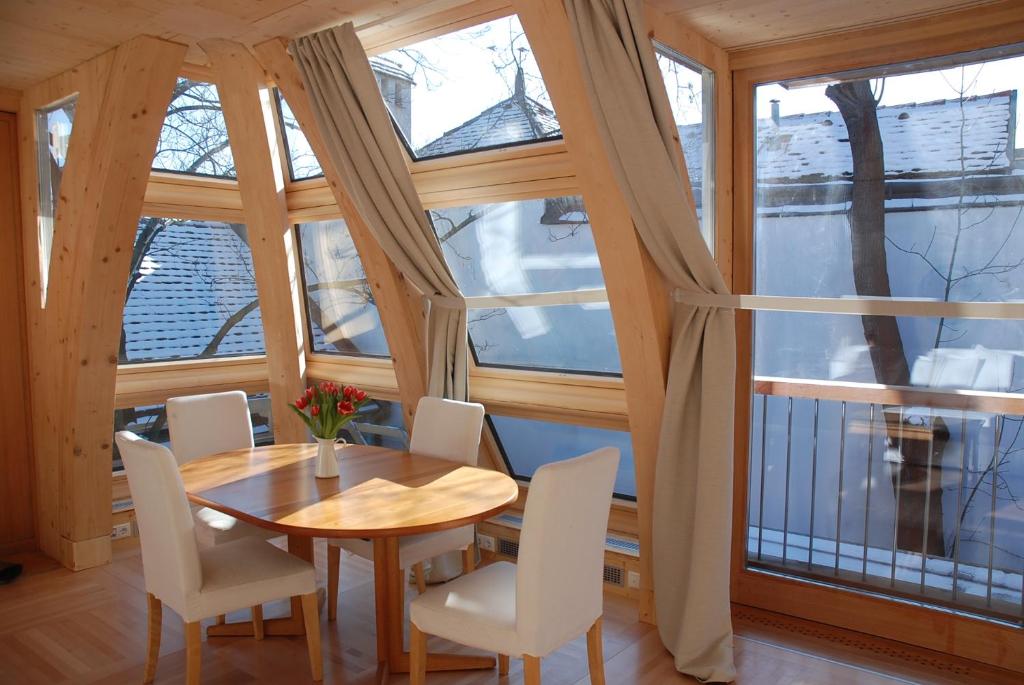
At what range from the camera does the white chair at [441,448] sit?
349 cm

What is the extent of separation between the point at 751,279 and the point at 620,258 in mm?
785

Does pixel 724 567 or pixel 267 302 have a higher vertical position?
pixel 267 302

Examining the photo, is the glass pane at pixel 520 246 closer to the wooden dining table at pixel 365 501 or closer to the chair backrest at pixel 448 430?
the chair backrest at pixel 448 430

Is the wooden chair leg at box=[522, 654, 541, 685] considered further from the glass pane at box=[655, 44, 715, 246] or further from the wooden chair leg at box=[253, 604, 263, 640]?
the glass pane at box=[655, 44, 715, 246]

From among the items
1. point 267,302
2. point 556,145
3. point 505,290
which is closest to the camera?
point 556,145

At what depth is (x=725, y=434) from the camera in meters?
3.22

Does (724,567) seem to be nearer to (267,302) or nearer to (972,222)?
(972,222)

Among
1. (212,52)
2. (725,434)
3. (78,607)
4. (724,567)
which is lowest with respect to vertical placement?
(78,607)

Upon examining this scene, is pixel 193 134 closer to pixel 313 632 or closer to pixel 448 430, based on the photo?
pixel 448 430

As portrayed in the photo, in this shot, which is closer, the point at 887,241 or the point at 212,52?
the point at 887,241

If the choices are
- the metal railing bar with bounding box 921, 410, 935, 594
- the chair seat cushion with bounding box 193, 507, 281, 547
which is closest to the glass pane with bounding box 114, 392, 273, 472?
the chair seat cushion with bounding box 193, 507, 281, 547

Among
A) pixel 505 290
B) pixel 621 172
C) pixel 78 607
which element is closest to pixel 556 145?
pixel 621 172

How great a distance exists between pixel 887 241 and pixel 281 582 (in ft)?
8.80

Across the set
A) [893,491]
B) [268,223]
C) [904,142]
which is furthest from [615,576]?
[268,223]
